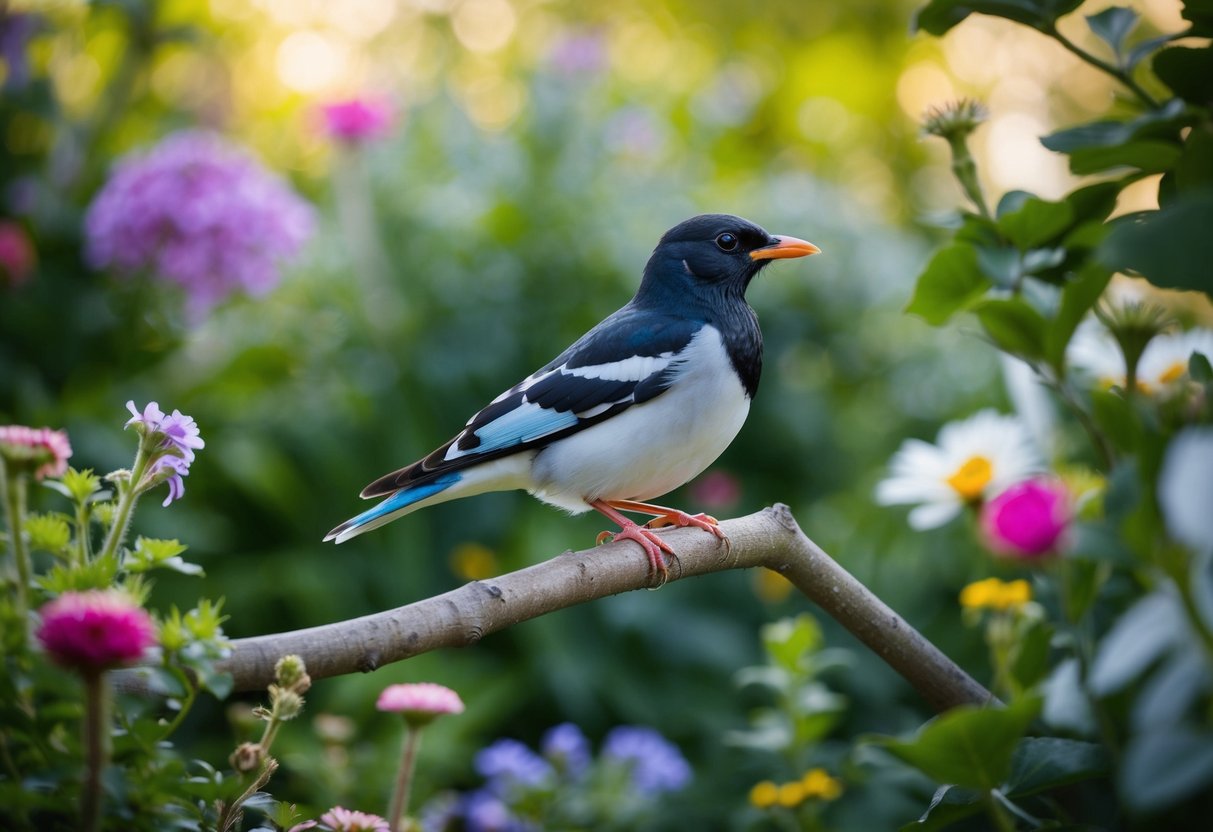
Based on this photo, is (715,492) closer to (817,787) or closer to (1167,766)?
(817,787)

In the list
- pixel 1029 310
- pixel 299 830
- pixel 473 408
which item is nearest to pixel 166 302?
pixel 473 408

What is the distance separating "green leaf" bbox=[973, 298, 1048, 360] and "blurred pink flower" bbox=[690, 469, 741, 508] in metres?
2.40

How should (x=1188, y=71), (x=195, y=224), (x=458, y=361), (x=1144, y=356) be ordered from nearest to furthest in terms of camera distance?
(x=1188, y=71), (x=1144, y=356), (x=195, y=224), (x=458, y=361)

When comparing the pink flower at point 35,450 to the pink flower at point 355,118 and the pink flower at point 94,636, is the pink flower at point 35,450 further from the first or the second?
the pink flower at point 355,118

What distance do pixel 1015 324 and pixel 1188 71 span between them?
0.41m

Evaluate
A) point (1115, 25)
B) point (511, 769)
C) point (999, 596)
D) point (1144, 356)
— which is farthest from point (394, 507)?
point (1115, 25)

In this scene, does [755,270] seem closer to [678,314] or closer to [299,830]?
[678,314]

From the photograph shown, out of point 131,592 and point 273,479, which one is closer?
point 131,592

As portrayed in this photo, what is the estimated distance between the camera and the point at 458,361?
13.8 ft

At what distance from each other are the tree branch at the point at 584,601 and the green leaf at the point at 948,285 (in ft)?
1.54

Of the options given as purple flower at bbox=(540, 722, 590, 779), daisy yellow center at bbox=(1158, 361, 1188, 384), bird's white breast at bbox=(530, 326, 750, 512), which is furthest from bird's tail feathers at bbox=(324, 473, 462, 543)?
daisy yellow center at bbox=(1158, 361, 1188, 384)

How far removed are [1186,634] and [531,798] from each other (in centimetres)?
187

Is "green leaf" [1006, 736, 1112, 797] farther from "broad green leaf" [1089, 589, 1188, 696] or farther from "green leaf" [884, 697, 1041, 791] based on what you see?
"broad green leaf" [1089, 589, 1188, 696]

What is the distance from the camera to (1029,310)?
1.38 m
